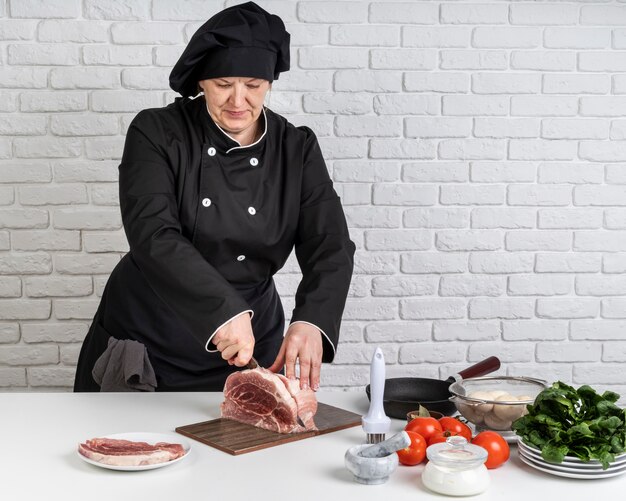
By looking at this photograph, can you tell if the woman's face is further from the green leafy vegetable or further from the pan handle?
the green leafy vegetable

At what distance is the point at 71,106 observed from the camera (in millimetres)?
3361

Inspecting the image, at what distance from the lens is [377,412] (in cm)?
175

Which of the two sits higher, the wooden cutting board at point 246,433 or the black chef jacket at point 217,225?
the black chef jacket at point 217,225

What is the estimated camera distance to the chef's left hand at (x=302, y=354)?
2080 millimetres

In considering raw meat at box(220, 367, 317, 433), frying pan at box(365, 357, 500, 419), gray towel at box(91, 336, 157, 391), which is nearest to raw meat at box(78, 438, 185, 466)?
raw meat at box(220, 367, 317, 433)

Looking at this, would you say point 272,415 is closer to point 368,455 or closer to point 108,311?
point 368,455

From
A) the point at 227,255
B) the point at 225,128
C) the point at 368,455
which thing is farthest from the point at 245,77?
the point at 368,455

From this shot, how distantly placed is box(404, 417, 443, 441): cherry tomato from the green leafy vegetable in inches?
6.7

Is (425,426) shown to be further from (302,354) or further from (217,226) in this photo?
(217,226)

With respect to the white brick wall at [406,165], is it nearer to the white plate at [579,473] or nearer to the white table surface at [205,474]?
the white table surface at [205,474]

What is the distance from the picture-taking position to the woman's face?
234 cm

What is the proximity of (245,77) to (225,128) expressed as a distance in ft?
0.69

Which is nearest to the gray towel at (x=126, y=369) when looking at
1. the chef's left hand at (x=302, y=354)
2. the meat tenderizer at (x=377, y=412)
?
the chef's left hand at (x=302, y=354)

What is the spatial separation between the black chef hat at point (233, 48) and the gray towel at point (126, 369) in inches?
31.8
